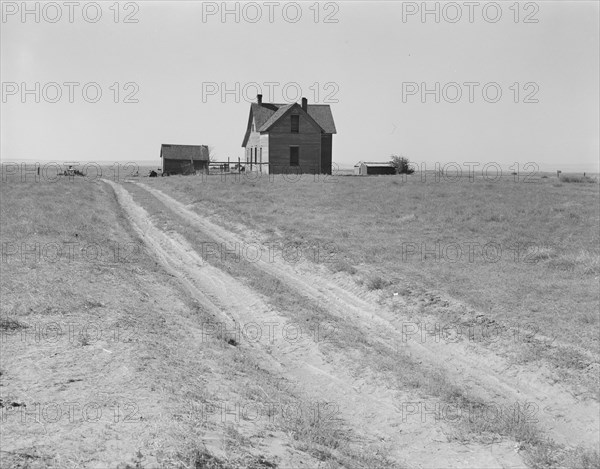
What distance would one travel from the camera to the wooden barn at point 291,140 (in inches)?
2062

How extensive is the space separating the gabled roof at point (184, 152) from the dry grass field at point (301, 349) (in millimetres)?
54745

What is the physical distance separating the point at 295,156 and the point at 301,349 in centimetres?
4430

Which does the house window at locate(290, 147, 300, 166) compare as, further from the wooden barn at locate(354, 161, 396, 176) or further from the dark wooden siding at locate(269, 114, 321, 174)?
the wooden barn at locate(354, 161, 396, 176)

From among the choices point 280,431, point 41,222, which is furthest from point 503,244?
point 41,222

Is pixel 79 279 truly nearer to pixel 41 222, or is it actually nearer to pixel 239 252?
pixel 239 252

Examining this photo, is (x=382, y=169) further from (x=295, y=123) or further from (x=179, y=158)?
(x=179, y=158)

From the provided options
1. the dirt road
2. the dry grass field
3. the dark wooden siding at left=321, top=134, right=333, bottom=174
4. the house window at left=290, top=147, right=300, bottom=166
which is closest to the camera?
the dry grass field

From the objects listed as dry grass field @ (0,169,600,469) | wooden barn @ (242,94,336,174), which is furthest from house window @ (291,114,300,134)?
dry grass field @ (0,169,600,469)

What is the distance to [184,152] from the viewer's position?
246 feet

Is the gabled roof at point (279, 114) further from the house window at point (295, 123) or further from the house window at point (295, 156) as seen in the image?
the house window at point (295, 156)

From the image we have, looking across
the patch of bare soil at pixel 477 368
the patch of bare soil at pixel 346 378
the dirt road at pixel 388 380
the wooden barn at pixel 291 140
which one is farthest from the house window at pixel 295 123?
the dirt road at pixel 388 380

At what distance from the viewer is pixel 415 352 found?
1005cm

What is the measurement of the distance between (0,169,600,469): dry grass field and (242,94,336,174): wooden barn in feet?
108

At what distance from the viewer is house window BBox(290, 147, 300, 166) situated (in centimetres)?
5316
